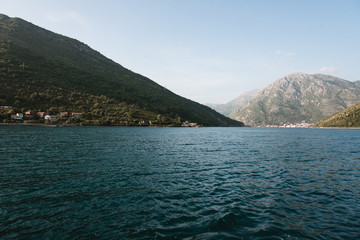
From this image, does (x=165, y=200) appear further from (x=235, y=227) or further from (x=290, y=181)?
(x=290, y=181)

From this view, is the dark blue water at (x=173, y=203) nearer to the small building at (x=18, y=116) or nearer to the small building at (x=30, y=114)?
the small building at (x=18, y=116)

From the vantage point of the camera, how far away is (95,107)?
618ft

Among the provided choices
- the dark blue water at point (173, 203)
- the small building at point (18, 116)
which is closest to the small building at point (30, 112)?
the small building at point (18, 116)

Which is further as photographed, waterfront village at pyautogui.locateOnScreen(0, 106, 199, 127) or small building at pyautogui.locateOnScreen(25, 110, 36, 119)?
small building at pyautogui.locateOnScreen(25, 110, 36, 119)

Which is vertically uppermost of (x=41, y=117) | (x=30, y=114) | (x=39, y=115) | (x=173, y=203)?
(x=30, y=114)

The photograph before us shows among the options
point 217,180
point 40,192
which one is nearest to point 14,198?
point 40,192

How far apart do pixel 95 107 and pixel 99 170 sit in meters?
181

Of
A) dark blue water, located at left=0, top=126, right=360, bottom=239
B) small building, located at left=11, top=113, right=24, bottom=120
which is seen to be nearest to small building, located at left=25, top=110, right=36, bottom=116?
small building, located at left=11, top=113, right=24, bottom=120

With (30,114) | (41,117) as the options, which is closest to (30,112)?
(30,114)

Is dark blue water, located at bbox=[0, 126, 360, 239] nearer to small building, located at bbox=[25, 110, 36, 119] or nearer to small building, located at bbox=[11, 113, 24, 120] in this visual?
small building, located at bbox=[11, 113, 24, 120]

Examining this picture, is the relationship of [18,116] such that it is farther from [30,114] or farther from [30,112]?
[30,112]

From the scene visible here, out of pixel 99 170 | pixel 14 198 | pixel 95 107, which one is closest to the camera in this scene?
pixel 14 198

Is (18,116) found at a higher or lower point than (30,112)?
lower

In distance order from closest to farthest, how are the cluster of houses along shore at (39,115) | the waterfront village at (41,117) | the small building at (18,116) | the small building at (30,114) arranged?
the waterfront village at (41,117) < the small building at (18,116) < the cluster of houses along shore at (39,115) < the small building at (30,114)
